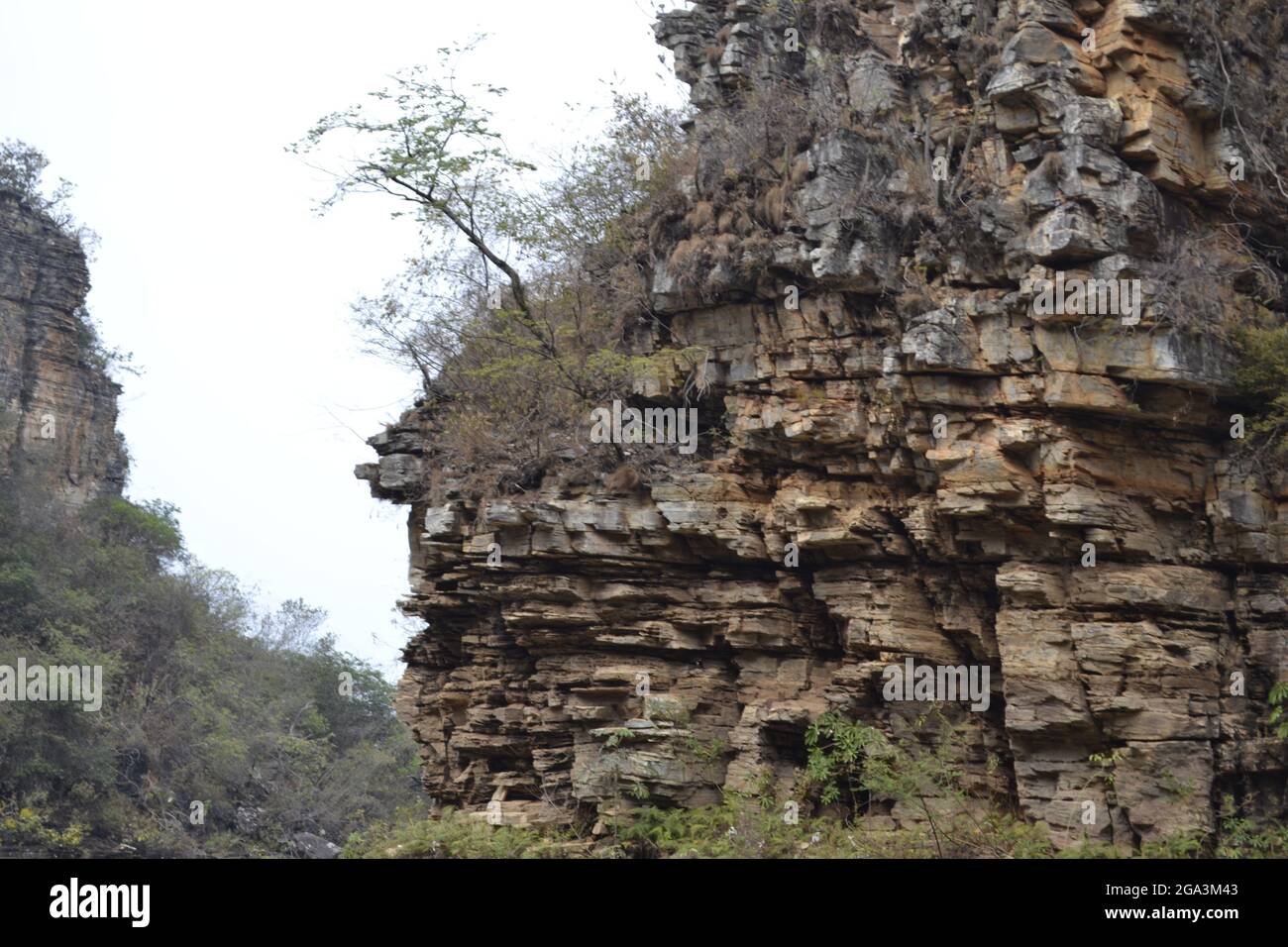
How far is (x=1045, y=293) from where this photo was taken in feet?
40.6

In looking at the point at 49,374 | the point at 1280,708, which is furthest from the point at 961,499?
the point at 49,374

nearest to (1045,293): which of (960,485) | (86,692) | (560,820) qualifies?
(960,485)

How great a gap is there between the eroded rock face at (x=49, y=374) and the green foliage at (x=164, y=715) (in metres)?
1.75

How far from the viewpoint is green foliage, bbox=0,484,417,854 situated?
33.4 meters

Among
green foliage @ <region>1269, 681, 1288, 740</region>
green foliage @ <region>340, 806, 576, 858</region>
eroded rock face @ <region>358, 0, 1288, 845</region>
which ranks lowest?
green foliage @ <region>340, 806, 576, 858</region>

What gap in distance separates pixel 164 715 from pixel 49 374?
1414 centimetres

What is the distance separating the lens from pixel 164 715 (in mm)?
37188

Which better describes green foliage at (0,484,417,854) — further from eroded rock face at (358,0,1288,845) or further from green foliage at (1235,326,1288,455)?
green foliage at (1235,326,1288,455)

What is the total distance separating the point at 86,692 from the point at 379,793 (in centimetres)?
856

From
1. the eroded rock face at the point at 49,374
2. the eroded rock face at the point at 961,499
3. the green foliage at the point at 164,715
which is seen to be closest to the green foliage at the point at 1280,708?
the eroded rock face at the point at 961,499

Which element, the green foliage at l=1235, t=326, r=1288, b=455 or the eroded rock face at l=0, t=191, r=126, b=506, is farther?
the eroded rock face at l=0, t=191, r=126, b=506

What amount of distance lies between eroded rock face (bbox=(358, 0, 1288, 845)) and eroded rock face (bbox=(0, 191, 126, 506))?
31.8 meters

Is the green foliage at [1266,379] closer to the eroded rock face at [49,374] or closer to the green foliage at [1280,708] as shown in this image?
the green foliage at [1280,708]

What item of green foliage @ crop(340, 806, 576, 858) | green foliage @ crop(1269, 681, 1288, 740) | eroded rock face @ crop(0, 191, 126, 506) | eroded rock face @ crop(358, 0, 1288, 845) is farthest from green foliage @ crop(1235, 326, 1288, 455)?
eroded rock face @ crop(0, 191, 126, 506)
